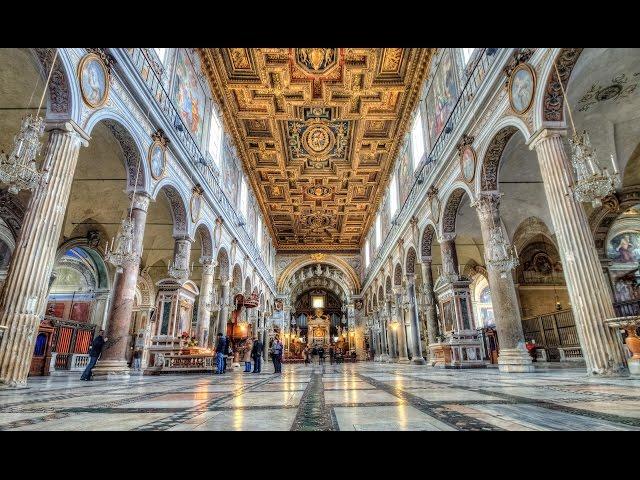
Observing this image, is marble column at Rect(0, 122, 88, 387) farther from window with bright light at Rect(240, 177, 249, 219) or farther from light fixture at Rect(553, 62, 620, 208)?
window with bright light at Rect(240, 177, 249, 219)

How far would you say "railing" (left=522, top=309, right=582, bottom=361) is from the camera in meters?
11.7

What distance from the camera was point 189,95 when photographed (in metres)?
11.0

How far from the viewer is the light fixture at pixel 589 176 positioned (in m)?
4.70

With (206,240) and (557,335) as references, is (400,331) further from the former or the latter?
(206,240)

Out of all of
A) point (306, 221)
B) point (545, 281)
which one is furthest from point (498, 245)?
point (306, 221)

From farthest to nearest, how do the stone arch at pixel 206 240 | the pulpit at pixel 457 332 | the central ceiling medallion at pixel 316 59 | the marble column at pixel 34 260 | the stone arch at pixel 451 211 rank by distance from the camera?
1. the central ceiling medallion at pixel 316 59
2. the stone arch at pixel 206 240
3. the stone arch at pixel 451 211
4. the pulpit at pixel 457 332
5. the marble column at pixel 34 260

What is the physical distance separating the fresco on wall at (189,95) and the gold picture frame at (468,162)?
8141 millimetres

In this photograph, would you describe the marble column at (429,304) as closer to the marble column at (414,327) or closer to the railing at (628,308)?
the marble column at (414,327)

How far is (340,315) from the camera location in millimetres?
38625

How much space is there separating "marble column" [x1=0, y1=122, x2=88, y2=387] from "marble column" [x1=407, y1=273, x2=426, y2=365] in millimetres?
11865

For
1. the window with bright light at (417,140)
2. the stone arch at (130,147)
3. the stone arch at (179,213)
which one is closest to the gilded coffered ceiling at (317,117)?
the window with bright light at (417,140)
